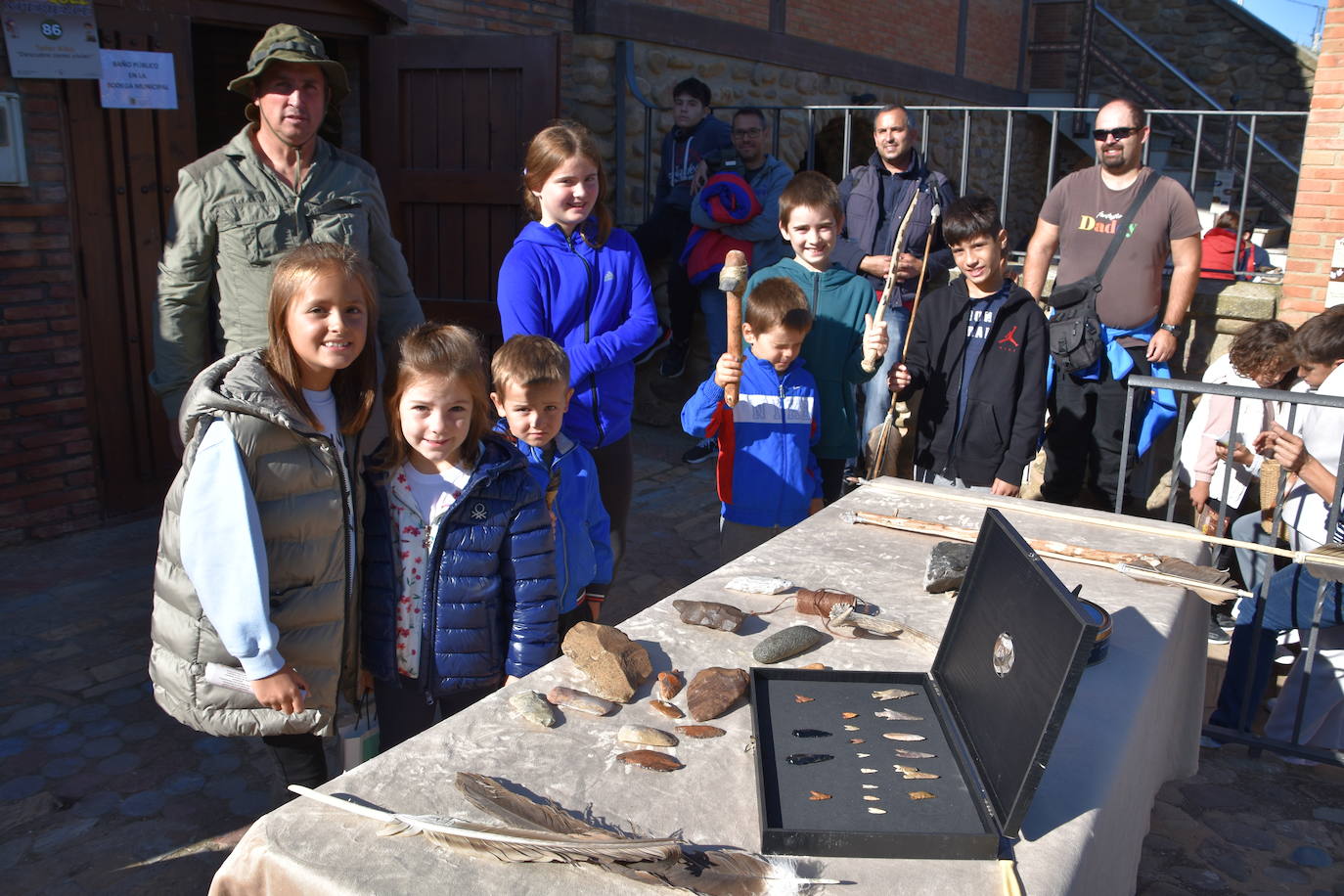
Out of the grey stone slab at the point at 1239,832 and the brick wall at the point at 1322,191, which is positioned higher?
the brick wall at the point at 1322,191

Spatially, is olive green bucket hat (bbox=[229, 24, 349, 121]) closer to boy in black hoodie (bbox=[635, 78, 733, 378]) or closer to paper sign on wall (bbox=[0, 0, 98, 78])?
paper sign on wall (bbox=[0, 0, 98, 78])

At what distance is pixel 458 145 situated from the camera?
625cm

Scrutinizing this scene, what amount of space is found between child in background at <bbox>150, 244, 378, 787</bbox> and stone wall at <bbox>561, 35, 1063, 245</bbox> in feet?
18.5

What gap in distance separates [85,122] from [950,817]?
511 centimetres

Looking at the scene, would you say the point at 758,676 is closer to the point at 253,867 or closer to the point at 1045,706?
the point at 1045,706

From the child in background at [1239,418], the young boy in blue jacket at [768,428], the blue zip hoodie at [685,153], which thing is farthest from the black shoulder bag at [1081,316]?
the blue zip hoodie at [685,153]

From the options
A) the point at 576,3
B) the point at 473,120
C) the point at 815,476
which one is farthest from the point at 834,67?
the point at 815,476

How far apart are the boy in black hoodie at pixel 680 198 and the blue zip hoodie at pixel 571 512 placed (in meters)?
4.11

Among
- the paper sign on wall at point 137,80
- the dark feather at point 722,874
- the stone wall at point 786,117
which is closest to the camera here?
the dark feather at point 722,874

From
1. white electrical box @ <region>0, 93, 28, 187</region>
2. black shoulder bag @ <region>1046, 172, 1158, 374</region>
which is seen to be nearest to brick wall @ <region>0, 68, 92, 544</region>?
white electrical box @ <region>0, 93, 28, 187</region>

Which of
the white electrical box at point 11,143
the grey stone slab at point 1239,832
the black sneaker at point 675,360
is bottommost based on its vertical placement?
the grey stone slab at point 1239,832

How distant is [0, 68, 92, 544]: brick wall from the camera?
4727mm

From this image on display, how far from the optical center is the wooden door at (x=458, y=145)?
604 centimetres

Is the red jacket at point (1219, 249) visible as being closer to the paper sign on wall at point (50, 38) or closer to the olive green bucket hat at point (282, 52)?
the olive green bucket hat at point (282, 52)
